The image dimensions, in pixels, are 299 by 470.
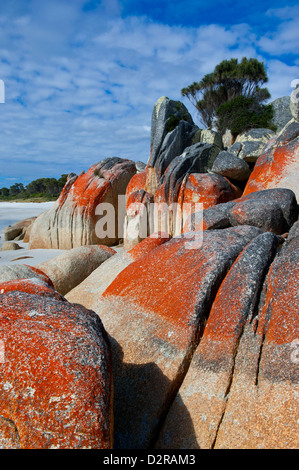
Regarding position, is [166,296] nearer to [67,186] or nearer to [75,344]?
[75,344]

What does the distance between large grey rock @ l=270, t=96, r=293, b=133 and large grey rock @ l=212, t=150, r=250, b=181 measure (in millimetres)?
5649

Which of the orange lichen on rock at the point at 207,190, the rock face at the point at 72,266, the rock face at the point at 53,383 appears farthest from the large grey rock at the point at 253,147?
the rock face at the point at 53,383

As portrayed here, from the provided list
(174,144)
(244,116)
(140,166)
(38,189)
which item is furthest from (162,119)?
(38,189)

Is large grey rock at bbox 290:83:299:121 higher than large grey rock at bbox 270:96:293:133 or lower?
lower

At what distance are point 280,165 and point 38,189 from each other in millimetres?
49710

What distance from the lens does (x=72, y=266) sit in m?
6.27

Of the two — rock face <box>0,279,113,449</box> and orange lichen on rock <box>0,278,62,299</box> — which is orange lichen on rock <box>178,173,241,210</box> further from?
rock face <box>0,279,113,449</box>

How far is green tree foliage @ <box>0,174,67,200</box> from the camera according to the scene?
46.4 m

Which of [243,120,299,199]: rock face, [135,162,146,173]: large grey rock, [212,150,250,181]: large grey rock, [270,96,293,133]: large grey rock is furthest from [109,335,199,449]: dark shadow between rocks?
[270,96,293,133]: large grey rock

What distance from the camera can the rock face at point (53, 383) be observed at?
1797 mm

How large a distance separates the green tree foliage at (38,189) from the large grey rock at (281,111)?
35.5m

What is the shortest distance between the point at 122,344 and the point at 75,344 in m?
1.28

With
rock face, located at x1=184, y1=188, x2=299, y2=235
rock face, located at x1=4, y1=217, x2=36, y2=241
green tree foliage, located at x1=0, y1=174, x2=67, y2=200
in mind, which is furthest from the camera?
green tree foliage, located at x1=0, y1=174, x2=67, y2=200
